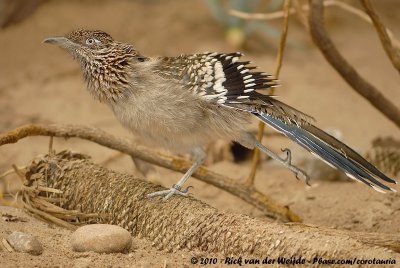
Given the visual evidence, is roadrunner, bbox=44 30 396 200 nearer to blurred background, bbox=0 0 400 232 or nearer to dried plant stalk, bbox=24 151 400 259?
dried plant stalk, bbox=24 151 400 259

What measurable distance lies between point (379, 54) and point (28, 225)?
18.9 ft

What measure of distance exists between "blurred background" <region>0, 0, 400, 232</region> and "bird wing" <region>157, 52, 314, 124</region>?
1.27 metres

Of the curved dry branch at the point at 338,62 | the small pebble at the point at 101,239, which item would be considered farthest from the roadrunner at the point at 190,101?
the curved dry branch at the point at 338,62

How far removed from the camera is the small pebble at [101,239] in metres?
3.05

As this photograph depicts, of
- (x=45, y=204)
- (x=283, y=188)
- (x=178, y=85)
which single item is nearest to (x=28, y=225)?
(x=45, y=204)

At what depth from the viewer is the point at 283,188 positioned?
4965mm

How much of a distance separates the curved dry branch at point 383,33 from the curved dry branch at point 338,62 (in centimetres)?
29

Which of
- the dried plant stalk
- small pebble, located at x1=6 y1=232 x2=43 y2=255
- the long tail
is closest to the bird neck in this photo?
the dried plant stalk

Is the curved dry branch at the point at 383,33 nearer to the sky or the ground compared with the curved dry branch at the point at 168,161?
nearer to the sky

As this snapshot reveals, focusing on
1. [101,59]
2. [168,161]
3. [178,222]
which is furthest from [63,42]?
[178,222]

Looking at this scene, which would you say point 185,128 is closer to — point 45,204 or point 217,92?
point 217,92

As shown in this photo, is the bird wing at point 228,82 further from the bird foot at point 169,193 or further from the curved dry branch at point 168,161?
the curved dry branch at point 168,161

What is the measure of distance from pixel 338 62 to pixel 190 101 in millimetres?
1142

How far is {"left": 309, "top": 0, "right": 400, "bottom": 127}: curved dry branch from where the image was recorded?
4156 millimetres
